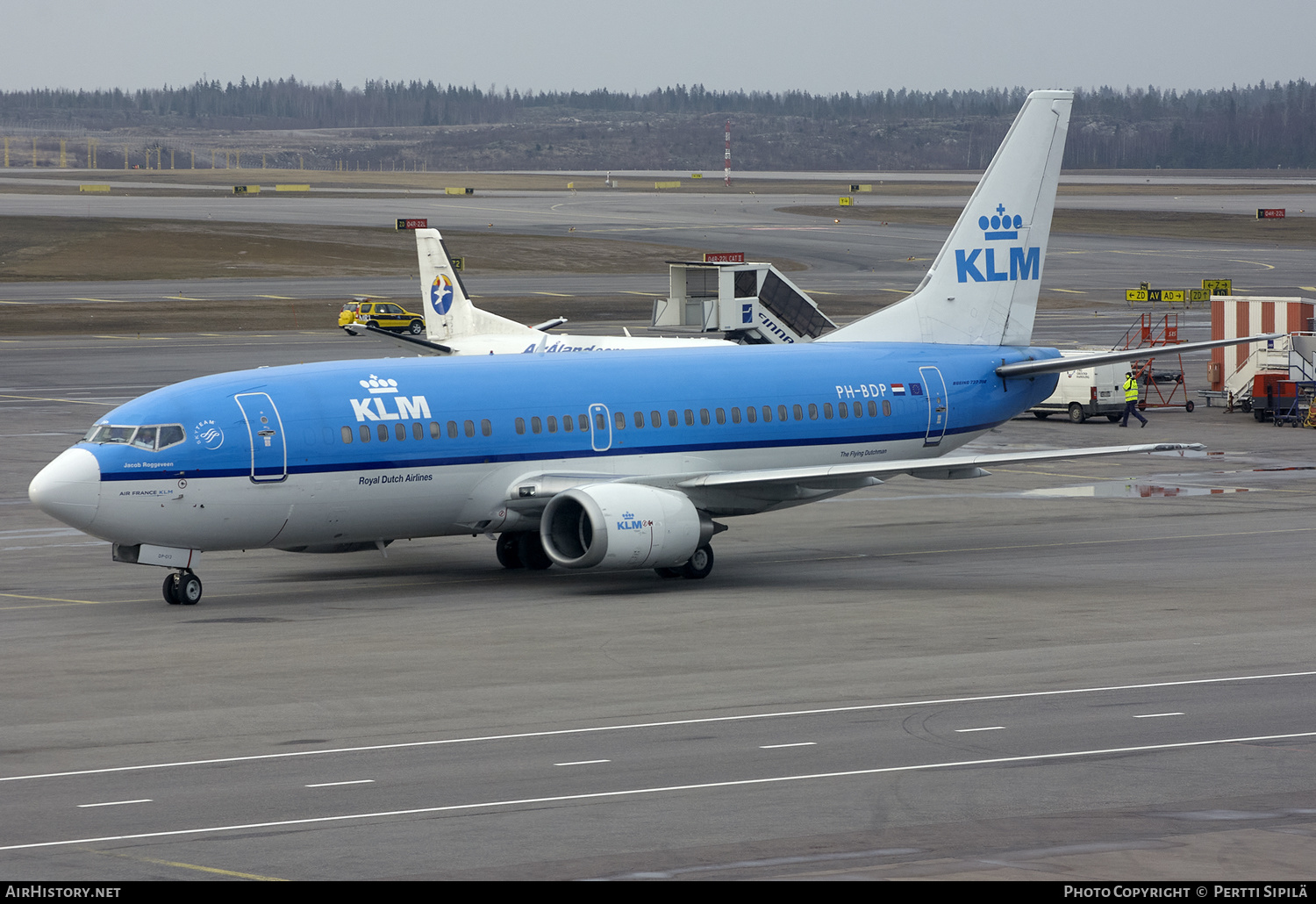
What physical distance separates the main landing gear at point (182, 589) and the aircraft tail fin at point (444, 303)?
103ft

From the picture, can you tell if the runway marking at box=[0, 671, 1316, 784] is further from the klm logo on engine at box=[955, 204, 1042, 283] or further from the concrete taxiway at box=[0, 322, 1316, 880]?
the klm logo on engine at box=[955, 204, 1042, 283]

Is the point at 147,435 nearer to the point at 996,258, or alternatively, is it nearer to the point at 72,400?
the point at 996,258

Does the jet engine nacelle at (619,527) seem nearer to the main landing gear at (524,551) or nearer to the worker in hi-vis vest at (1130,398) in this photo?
the main landing gear at (524,551)

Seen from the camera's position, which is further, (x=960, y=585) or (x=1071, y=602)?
(x=960, y=585)

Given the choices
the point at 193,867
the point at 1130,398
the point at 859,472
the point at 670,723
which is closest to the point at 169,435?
the point at 670,723

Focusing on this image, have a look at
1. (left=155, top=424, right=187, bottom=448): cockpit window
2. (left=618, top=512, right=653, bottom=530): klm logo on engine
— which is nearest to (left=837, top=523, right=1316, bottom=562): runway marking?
(left=618, top=512, right=653, bottom=530): klm logo on engine

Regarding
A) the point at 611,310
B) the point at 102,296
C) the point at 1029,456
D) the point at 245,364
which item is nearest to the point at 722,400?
the point at 1029,456

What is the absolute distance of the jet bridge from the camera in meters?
70.4

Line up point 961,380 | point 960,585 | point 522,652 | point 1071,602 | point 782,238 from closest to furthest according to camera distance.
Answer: point 522,652 → point 1071,602 → point 960,585 → point 961,380 → point 782,238

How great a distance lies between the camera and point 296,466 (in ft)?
105

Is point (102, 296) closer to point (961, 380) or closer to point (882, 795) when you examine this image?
point (961, 380)

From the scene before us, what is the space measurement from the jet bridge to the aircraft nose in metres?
41.7

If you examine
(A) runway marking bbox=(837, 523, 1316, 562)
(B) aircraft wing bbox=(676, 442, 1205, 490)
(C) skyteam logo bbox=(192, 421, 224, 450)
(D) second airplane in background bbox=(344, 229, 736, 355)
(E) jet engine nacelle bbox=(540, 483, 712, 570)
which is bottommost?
(A) runway marking bbox=(837, 523, 1316, 562)

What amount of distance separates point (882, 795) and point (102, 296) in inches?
4100
